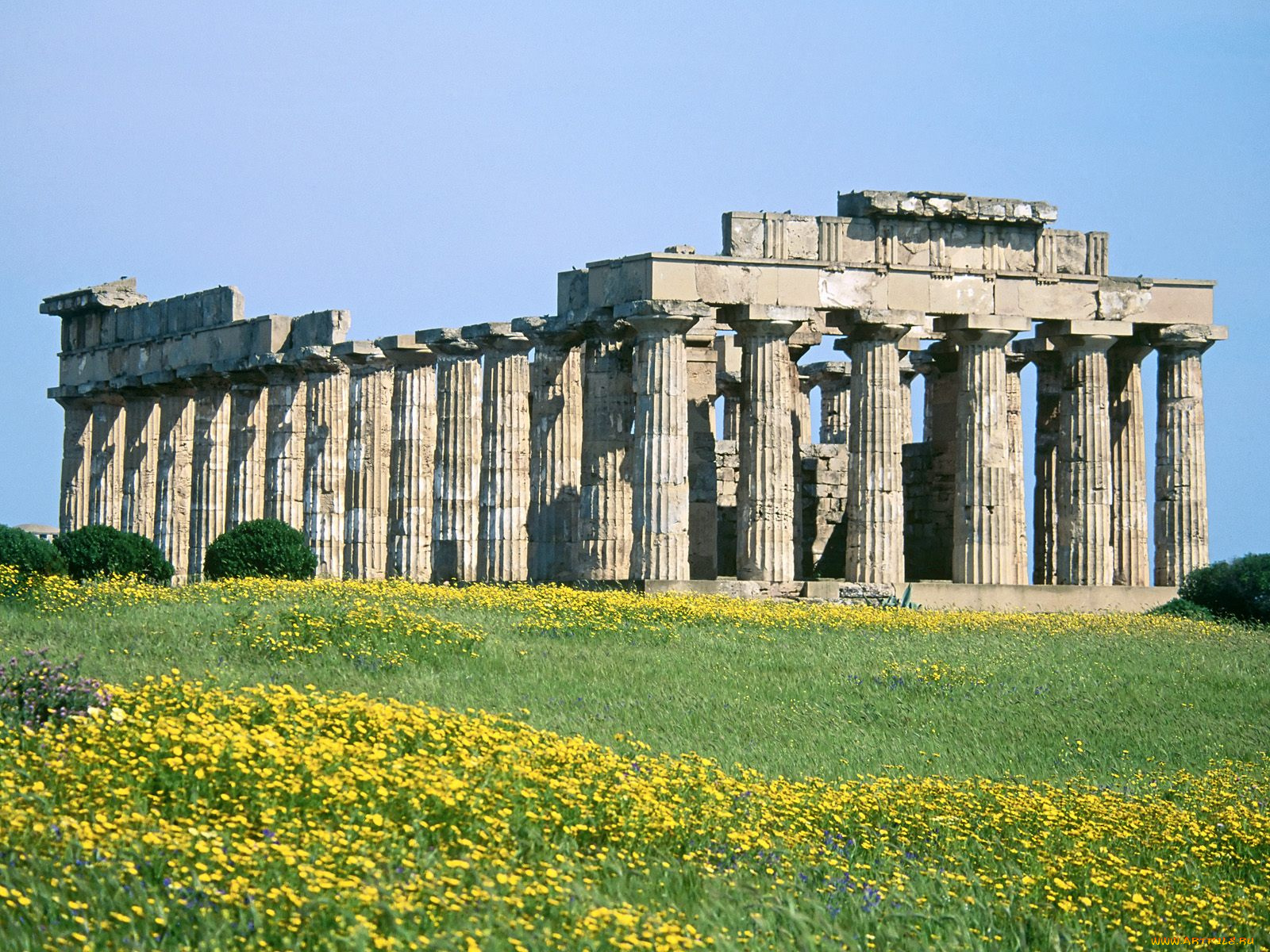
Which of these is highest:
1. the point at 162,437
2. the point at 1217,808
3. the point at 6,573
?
the point at 162,437

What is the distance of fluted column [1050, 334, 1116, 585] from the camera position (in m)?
39.3

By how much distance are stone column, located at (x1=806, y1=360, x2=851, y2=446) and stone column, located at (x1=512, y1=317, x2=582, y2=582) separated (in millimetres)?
10188

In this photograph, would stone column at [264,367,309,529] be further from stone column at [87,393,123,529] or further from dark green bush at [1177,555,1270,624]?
dark green bush at [1177,555,1270,624]

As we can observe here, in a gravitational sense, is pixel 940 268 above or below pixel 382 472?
above

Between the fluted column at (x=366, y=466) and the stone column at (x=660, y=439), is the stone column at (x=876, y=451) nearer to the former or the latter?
the stone column at (x=660, y=439)

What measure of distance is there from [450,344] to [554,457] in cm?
367

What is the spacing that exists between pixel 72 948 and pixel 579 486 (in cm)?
3072

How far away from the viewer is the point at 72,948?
32.7 ft

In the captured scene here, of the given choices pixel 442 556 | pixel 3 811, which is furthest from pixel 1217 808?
pixel 442 556

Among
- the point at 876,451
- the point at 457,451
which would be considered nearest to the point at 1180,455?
the point at 876,451

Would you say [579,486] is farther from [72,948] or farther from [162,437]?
[72,948]

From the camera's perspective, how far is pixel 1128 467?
136 feet

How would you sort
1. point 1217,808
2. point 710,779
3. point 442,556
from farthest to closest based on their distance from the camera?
point 442,556
point 1217,808
point 710,779

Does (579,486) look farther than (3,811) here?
Yes
